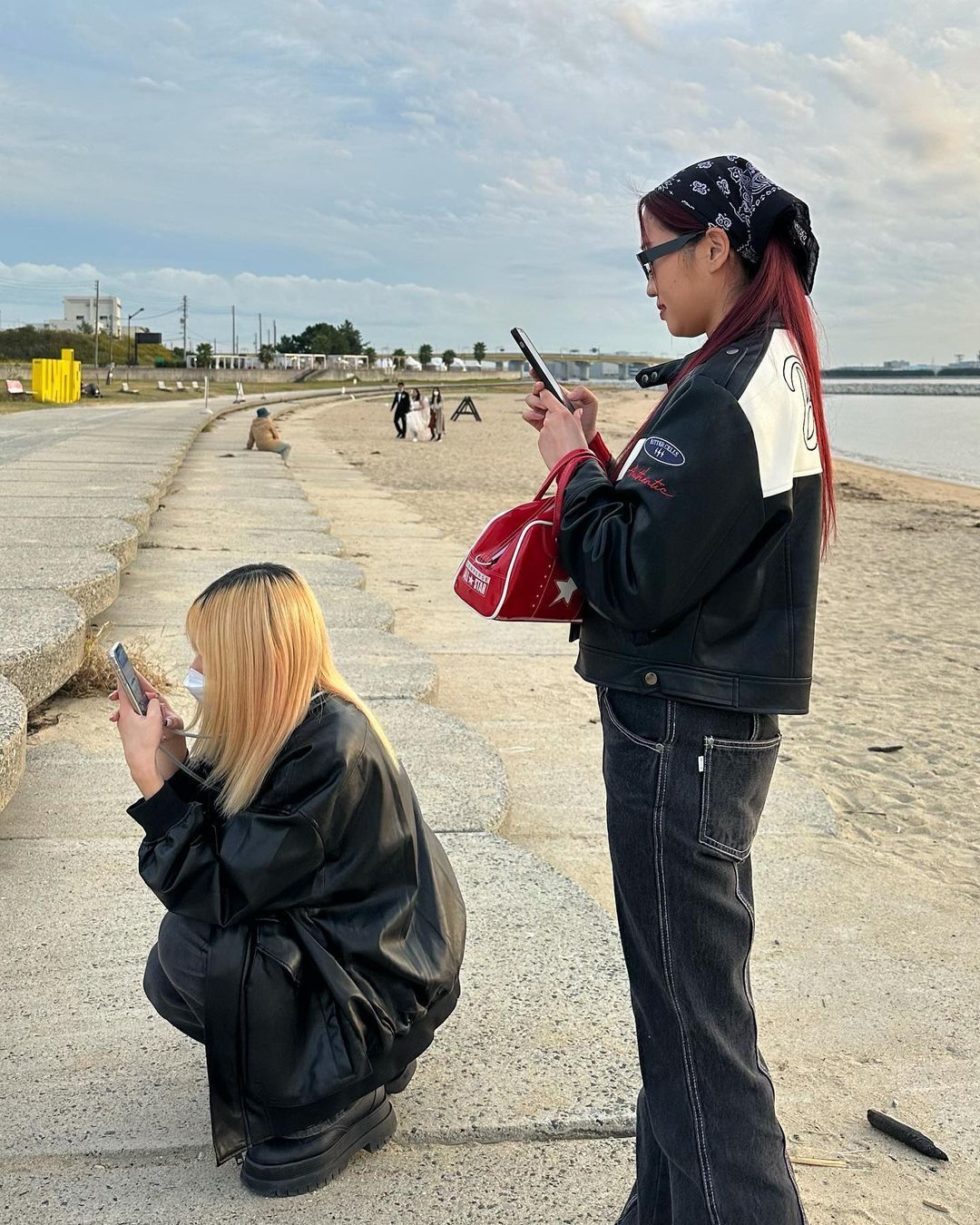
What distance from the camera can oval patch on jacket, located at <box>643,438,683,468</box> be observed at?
1707 millimetres

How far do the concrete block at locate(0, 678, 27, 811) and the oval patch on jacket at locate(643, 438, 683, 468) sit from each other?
2.37 meters

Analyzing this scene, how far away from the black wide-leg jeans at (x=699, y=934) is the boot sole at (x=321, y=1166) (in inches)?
27.0

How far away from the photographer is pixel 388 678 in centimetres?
563

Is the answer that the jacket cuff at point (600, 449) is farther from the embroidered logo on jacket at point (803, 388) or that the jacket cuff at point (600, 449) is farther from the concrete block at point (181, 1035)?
the concrete block at point (181, 1035)

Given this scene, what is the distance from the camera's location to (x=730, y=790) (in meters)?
1.80

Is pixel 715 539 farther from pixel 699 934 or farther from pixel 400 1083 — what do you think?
pixel 400 1083

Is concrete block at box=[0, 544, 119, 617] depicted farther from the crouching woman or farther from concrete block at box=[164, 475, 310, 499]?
concrete block at box=[164, 475, 310, 499]

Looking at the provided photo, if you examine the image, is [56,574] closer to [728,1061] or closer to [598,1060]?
[598,1060]

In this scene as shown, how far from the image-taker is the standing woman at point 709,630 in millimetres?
1718

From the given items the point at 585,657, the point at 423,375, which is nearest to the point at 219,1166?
the point at 585,657

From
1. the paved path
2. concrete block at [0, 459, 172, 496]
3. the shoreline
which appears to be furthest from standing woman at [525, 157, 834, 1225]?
the shoreline

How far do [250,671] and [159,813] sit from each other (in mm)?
306

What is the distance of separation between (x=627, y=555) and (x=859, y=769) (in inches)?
166

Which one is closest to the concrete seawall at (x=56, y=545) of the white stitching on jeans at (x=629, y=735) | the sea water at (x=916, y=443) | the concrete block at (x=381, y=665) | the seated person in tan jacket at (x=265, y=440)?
the concrete block at (x=381, y=665)
